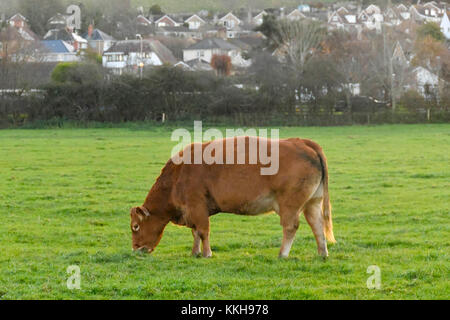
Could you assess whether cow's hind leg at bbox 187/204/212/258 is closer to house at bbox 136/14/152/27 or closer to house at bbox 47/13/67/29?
house at bbox 47/13/67/29

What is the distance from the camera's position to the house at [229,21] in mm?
159125

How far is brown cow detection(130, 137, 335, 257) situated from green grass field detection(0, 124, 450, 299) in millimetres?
390

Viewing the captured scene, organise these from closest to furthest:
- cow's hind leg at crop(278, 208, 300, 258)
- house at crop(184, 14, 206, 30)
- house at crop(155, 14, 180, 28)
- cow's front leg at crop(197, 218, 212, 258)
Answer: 1. cow's hind leg at crop(278, 208, 300, 258)
2. cow's front leg at crop(197, 218, 212, 258)
3. house at crop(155, 14, 180, 28)
4. house at crop(184, 14, 206, 30)

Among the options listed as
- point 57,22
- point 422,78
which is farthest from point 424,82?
point 57,22

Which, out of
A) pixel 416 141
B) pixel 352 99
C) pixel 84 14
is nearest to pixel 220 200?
pixel 416 141

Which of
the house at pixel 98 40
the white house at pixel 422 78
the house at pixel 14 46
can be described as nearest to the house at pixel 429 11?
the house at pixel 98 40

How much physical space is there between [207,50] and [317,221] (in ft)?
334

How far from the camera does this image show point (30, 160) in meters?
25.5

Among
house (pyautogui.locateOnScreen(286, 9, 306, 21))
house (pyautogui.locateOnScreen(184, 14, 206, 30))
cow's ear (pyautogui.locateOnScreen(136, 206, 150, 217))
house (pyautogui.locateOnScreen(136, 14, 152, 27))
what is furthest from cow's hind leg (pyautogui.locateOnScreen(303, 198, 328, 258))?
house (pyautogui.locateOnScreen(184, 14, 206, 30))

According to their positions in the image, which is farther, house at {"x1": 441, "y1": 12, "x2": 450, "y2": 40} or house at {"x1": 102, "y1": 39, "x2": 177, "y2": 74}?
house at {"x1": 441, "y1": 12, "x2": 450, "y2": 40}

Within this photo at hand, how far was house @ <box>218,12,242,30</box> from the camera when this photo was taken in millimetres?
159125

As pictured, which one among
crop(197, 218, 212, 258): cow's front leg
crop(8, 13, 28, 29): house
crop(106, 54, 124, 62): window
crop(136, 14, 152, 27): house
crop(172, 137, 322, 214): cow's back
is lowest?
crop(197, 218, 212, 258): cow's front leg

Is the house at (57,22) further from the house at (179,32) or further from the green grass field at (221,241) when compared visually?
the green grass field at (221,241)
